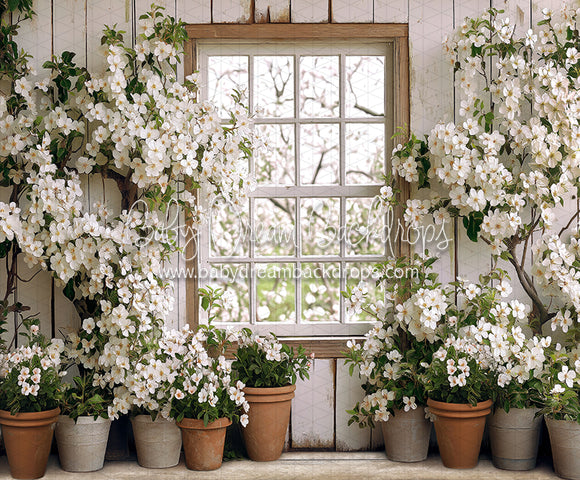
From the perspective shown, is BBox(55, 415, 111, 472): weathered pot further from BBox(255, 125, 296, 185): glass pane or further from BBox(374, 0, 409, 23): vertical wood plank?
BBox(374, 0, 409, 23): vertical wood plank

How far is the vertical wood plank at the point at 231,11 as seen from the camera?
361 cm

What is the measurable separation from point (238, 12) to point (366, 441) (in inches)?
94.9

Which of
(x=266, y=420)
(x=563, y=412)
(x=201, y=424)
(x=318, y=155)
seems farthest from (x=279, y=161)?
(x=563, y=412)

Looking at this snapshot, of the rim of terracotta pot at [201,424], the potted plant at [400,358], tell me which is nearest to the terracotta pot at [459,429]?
the potted plant at [400,358]

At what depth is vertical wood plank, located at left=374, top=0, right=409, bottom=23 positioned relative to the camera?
11.9 feet

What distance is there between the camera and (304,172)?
4805mm

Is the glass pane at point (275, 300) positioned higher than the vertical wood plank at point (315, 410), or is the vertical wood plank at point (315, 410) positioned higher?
the glass pane at point (275, 300)

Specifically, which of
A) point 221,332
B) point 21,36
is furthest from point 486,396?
point 21,36

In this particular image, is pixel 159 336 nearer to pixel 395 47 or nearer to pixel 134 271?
pixel 134 271

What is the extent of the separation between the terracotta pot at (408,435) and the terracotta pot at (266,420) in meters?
0.54

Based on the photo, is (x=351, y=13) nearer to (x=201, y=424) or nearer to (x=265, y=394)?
(x=265, y=394)

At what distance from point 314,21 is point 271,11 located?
0.24 meters

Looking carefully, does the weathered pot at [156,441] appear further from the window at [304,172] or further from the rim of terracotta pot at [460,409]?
the rim of terracotta pot at [460,409]

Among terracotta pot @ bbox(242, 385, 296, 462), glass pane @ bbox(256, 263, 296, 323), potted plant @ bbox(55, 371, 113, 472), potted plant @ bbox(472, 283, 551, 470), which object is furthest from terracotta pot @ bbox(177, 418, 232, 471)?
glass pane @ bbox(256, 263, 296, 323)
